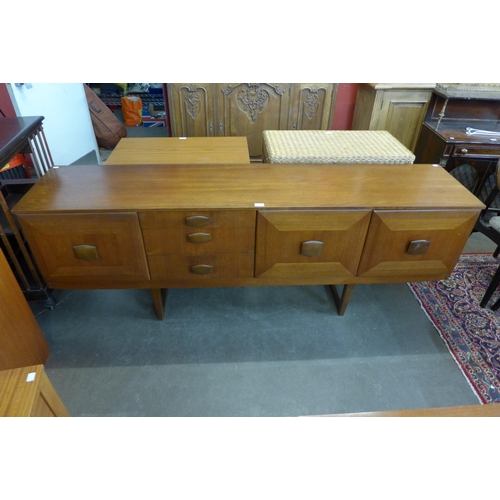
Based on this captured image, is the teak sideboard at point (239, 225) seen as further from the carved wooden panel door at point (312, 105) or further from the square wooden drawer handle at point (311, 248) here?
the carved wooden panel door at point (312, 105)

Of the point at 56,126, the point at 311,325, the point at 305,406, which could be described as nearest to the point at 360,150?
the point at 311,325

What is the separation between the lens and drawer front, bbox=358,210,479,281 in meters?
1.40

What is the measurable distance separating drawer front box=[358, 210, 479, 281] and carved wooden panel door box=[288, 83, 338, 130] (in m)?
1.62

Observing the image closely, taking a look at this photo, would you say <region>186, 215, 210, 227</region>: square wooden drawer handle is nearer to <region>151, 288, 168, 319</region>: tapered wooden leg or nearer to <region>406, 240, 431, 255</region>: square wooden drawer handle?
<region>151, 288, 168, 319</region>: tapered wooden leg

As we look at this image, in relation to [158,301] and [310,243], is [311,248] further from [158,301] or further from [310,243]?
[158,301]

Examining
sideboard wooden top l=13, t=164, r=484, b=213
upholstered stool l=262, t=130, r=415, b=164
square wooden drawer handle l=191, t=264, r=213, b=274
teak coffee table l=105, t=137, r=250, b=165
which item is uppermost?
upholstered stool l=262, t=130, r=415, b=164

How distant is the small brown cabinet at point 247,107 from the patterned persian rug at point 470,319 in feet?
4.86

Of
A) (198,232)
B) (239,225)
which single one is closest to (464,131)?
(239,225)

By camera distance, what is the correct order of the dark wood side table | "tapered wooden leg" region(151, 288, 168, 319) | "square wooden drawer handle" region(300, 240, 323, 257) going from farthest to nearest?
the dark wood side table < "tapered wooden leg" region(151, 288, 168, 319) < "square wooden drawer handle" region(300, 240, 323, 257)

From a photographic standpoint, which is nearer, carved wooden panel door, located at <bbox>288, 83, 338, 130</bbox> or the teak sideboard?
the teak sideboard

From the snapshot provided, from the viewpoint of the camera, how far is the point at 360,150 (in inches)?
69.2

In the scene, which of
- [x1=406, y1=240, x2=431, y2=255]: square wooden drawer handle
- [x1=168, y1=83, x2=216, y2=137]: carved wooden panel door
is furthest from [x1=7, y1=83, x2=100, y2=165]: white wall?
[x1=406, y1=240, x2=431, y2=255]: square wooden drawer handle
